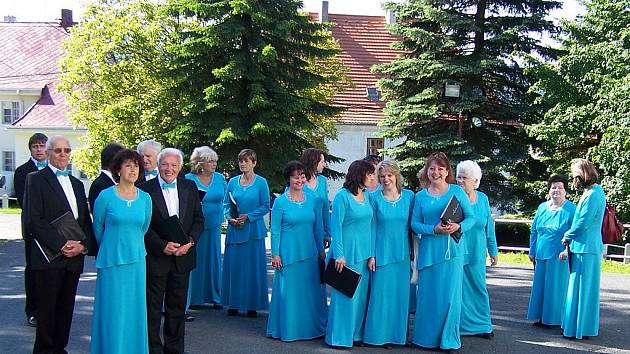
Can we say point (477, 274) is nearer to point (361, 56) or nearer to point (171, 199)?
point (171, 199)

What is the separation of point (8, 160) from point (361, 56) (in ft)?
74.5

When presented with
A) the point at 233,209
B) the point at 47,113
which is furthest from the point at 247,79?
the point at 47,113

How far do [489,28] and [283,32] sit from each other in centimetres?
653

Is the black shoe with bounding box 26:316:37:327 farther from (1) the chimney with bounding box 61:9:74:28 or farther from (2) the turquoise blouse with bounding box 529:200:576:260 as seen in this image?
(1) the chimney with bounding box 61:9:74:28

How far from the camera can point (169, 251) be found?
6.74 metres

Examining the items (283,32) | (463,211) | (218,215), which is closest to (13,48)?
(283,32)

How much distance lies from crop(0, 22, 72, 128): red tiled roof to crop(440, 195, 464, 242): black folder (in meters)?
34.9

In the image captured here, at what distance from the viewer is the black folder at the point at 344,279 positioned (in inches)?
299

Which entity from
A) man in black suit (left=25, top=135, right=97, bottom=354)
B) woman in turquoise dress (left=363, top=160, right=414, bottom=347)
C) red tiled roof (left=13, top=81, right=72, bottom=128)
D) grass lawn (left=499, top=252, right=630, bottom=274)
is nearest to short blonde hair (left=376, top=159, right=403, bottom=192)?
woman in turquoise dress (left=363, top=160, right=414, bottom=347)

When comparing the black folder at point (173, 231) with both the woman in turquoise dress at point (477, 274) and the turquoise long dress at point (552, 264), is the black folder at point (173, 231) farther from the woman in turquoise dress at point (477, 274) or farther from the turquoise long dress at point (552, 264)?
the turquoise long dress at point (552, 264)

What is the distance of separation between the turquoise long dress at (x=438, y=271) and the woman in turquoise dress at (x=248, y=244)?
2.34 m

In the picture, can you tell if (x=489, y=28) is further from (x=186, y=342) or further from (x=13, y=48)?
(x=13, y=48)

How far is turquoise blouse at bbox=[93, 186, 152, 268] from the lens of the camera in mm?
6289

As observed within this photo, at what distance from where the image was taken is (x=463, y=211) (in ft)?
25.0
